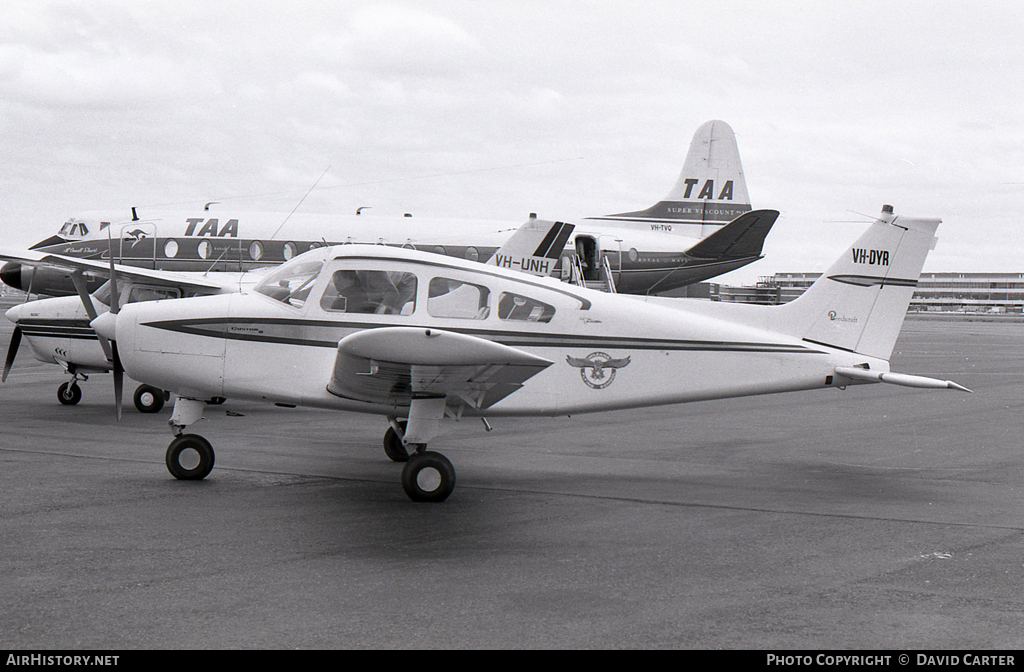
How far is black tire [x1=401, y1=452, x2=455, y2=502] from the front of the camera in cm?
825

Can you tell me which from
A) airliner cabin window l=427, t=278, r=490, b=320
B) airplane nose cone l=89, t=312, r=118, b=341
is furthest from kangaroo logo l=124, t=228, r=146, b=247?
airliner cabin window l=427, t=278, r=490, b=320

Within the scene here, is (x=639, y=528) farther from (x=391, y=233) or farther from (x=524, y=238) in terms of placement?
(x=391, y=233)

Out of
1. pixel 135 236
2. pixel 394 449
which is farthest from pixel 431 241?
pixel 394 449

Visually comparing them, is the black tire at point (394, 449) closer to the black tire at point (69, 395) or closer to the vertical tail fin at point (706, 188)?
the black tire at point (69, 395)

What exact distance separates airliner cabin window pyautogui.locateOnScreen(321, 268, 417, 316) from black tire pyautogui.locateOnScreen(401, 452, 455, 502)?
150cm

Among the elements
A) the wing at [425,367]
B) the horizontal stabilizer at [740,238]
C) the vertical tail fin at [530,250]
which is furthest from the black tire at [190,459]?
the horizontal stabilizer at [740,238]

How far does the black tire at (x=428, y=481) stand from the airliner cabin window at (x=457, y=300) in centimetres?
142

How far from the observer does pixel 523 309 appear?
9039 mm

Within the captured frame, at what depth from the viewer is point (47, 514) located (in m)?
7.54

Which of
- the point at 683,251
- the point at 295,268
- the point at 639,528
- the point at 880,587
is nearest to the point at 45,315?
the point at 295,268

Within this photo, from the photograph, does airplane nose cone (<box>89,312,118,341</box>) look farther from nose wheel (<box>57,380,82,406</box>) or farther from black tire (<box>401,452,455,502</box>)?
nose wheel (<box>57,380,82,406</box>)

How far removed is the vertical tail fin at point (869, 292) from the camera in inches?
387

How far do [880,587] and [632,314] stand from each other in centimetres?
405

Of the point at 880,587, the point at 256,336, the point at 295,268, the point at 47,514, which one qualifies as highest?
the point at 295,268
